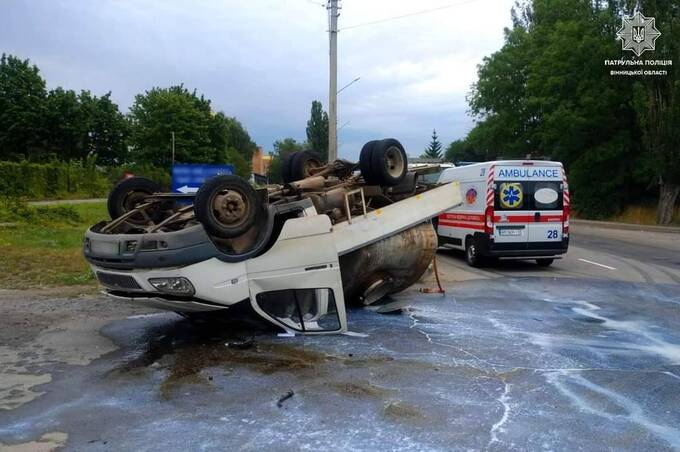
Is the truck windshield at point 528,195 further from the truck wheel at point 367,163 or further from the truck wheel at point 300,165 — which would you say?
the truck wheel at point 367,163

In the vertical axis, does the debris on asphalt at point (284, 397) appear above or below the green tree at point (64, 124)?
below

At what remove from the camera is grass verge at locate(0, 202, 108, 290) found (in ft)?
34.6

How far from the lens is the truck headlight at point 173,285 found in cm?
553

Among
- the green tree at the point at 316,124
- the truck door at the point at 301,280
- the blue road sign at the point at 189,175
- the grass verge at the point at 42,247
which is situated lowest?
the grass verge at the point at 42,247

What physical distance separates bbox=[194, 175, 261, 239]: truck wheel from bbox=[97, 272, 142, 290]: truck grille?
85cm

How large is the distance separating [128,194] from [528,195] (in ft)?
26.8

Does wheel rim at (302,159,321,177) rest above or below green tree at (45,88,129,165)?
below

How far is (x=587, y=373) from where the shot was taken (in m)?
5.24

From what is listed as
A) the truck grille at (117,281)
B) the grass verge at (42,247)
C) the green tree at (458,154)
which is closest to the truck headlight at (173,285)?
the truck grille at (117,281)

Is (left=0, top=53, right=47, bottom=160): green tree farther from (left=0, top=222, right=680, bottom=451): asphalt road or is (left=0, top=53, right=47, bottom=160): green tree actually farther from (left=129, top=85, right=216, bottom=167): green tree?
(left=0, top=222, right=680, bottom=451): asphalt road

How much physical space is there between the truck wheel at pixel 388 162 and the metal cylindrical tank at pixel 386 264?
2.40 feet

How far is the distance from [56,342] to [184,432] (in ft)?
10.2

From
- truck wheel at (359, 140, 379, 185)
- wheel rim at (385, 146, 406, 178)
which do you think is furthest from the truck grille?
wheel rim at (385, 146, 406, 178)

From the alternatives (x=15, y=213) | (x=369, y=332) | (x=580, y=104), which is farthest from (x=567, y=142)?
(x=369, y=332)
